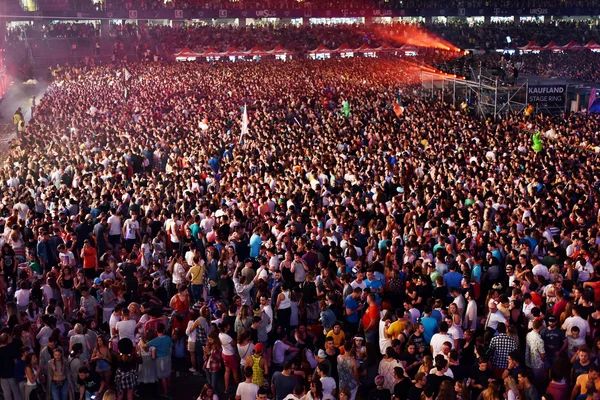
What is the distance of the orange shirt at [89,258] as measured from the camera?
494 inches

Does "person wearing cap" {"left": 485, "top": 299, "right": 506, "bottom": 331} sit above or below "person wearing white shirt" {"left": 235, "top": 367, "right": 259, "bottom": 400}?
above

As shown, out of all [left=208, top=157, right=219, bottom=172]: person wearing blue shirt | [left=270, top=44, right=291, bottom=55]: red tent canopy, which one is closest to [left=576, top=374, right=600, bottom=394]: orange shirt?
[left=208, top=157, right=219, bottom=172]: person wearing blue shirt

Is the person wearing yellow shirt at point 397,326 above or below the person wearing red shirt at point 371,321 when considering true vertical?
above

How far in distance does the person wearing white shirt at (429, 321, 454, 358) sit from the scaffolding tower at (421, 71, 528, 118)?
17161 millimetres

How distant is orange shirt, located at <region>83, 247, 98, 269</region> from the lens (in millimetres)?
12555

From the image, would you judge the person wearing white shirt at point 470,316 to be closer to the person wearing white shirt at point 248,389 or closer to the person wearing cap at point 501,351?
the person wearing cap at point 501,351

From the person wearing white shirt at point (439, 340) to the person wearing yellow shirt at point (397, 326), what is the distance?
1.62 feet

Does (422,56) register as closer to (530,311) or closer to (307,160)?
(307,160)

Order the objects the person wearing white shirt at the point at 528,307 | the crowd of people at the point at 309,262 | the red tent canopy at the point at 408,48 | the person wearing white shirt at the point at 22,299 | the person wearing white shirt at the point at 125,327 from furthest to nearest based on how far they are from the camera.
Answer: the red tent canopy at the point at 408,48 < the person wearing white shirt at the point at 22,299 < the person wearing white shirt at the point at 125,327 < the person wearing white shirt at the point at 528,307 < the crowd of people at the point at 309,262

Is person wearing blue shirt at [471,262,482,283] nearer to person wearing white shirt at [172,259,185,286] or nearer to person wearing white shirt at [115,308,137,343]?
person wearing white shirt at [172,259,185,286]

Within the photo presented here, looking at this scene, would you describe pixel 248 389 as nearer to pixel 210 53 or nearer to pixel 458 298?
pixel 458 298

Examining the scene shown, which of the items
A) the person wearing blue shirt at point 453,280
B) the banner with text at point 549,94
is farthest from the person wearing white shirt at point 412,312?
the banner with text at point 549,94

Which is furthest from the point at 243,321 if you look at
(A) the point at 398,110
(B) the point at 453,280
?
(A) the point at 398,110

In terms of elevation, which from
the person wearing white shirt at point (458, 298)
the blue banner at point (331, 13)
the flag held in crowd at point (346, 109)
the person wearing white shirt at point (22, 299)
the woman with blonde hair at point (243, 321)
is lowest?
the flag held in crowd at point (346, 109)
